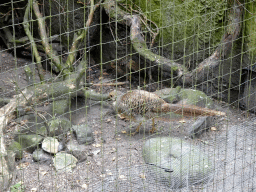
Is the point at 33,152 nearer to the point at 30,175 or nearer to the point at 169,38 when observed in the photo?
the point at 30,175

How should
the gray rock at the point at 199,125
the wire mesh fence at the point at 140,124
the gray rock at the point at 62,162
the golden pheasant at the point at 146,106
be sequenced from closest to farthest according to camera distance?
1. the wire mesh fence at the point at 140,124
2. the gray rock at the point at 62,162
3. the golden pheasant at the point at 146,106
4. the gray rock at the point at 199,125

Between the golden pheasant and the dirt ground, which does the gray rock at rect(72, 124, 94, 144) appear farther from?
the golden pheasant

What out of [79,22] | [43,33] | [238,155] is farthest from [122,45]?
[238,155]

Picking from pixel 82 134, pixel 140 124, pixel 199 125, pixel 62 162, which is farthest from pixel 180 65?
pixel 62 162

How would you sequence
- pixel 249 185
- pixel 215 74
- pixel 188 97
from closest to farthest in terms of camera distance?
pixel 249 185 → pixel 188 97 → pixel 215 74

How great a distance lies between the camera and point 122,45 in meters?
7.13

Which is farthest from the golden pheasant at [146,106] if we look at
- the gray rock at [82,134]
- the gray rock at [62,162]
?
the gray rock at [62,162]

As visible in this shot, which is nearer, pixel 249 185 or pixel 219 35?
pixel 249 185

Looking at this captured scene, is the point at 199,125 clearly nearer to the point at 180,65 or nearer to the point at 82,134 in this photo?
the point at 180,65

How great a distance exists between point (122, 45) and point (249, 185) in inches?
156

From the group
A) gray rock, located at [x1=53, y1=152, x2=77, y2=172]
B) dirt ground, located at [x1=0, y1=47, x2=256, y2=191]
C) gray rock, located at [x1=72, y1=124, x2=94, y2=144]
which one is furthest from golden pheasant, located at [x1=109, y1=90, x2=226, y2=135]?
gray rock, located at [x1=53, y1=152, x2=77, y2=172]

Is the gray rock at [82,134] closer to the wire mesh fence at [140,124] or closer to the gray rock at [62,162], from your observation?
the wire mesh fence at [140,124]

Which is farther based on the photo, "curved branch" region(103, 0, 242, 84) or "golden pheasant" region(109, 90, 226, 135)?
"curved branch" region(103, 0, 242, 84)

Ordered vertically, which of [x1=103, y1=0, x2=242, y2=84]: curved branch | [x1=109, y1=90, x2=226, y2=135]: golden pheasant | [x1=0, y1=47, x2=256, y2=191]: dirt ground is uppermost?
[x1=103, y1=0, x2=242, y2=84]: curved branch
